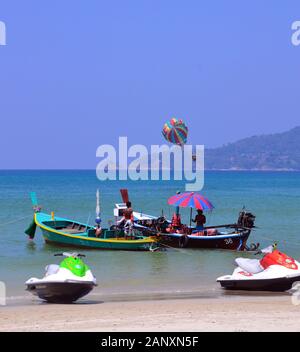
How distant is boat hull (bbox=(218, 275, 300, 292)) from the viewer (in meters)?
14.6

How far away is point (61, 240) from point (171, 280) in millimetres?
7167

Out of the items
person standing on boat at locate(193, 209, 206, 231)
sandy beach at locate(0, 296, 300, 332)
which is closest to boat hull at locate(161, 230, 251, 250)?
person standing on boat at locate(193, 209, 206, 231)

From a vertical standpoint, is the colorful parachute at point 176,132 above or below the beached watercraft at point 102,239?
above

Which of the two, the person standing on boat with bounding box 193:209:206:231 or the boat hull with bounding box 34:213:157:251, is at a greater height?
the person standing on boat with bounding box 193:209:206:231

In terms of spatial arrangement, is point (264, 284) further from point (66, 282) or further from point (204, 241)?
point (204, 241)

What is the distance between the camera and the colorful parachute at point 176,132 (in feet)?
81.4

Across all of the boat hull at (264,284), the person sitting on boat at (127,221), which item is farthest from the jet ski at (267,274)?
the person sitting on boat at (127,221)

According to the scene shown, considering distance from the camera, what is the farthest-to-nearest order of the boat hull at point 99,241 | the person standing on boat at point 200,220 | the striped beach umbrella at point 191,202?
the person standing on boat at point 200,220
the striped beach umbrella at point 191,202
the boat hull at point 99,241

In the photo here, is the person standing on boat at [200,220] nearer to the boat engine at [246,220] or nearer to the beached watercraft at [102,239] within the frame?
the boat engine at [246,220]

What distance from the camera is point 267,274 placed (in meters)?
14.7

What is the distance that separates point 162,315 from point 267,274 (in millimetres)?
3577

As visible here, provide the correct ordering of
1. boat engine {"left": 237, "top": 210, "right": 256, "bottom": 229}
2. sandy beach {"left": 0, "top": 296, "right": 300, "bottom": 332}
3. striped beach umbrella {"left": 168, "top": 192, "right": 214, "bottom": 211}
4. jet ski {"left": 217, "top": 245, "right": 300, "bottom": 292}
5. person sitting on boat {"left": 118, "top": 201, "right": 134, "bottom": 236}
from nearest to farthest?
1. sandy beach {"left": 0, "top": 296, "right": 300, "bottom": 332}
2. jet ski {"left": 217, "top": 245, "right": 300, "bottom": 292}
3. striped beach umbrella {"left": 168, "top": 192, "right": 214, "bottom": 211}
4. person sitting on boat {"left": 118, "top": 201, "right": 134, "bottom": 236}
5. boat engine {"left": 237, "top": 210, "right": 256, "bottom": 229}

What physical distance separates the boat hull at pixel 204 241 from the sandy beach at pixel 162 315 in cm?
854

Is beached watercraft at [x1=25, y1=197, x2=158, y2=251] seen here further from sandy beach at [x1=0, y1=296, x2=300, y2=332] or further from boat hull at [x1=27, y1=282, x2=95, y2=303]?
boat hull at [x1=27, y1=282, x2=95, y2=303]
